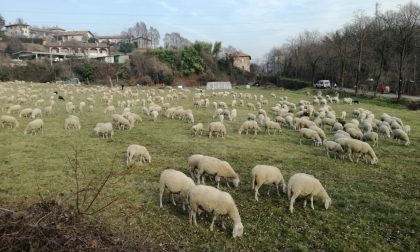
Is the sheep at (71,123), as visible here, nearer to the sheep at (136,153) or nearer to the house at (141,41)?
the sheep at (136,153)

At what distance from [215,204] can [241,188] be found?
10.8 ft

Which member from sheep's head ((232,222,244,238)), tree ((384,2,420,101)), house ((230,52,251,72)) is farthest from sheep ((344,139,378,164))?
house ((230,52,251,72))

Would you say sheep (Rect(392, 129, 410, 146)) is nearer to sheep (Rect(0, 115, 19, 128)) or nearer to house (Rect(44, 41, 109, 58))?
sheep (Rect(0, 115, 19, 128))

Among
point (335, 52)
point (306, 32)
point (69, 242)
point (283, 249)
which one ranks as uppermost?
point (306, 32)

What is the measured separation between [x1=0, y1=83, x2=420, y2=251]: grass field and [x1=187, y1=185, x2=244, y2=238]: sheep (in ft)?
1.18

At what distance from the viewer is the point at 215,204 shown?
30.1ft

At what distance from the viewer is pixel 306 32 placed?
4195 inches

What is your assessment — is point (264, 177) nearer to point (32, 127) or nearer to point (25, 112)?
point (32, 127)

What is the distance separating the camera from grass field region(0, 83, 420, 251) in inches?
355

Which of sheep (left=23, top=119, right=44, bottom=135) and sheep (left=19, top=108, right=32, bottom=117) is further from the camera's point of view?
sheep (left=19, top=108, right=32, bottom=117)

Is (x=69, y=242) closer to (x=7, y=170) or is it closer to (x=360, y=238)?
(x=360, y=238)

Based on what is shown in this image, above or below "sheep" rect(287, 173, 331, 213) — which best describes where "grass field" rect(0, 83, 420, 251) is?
below

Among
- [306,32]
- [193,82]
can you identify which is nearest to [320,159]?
[193,82]

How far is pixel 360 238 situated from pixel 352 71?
64589 mm
